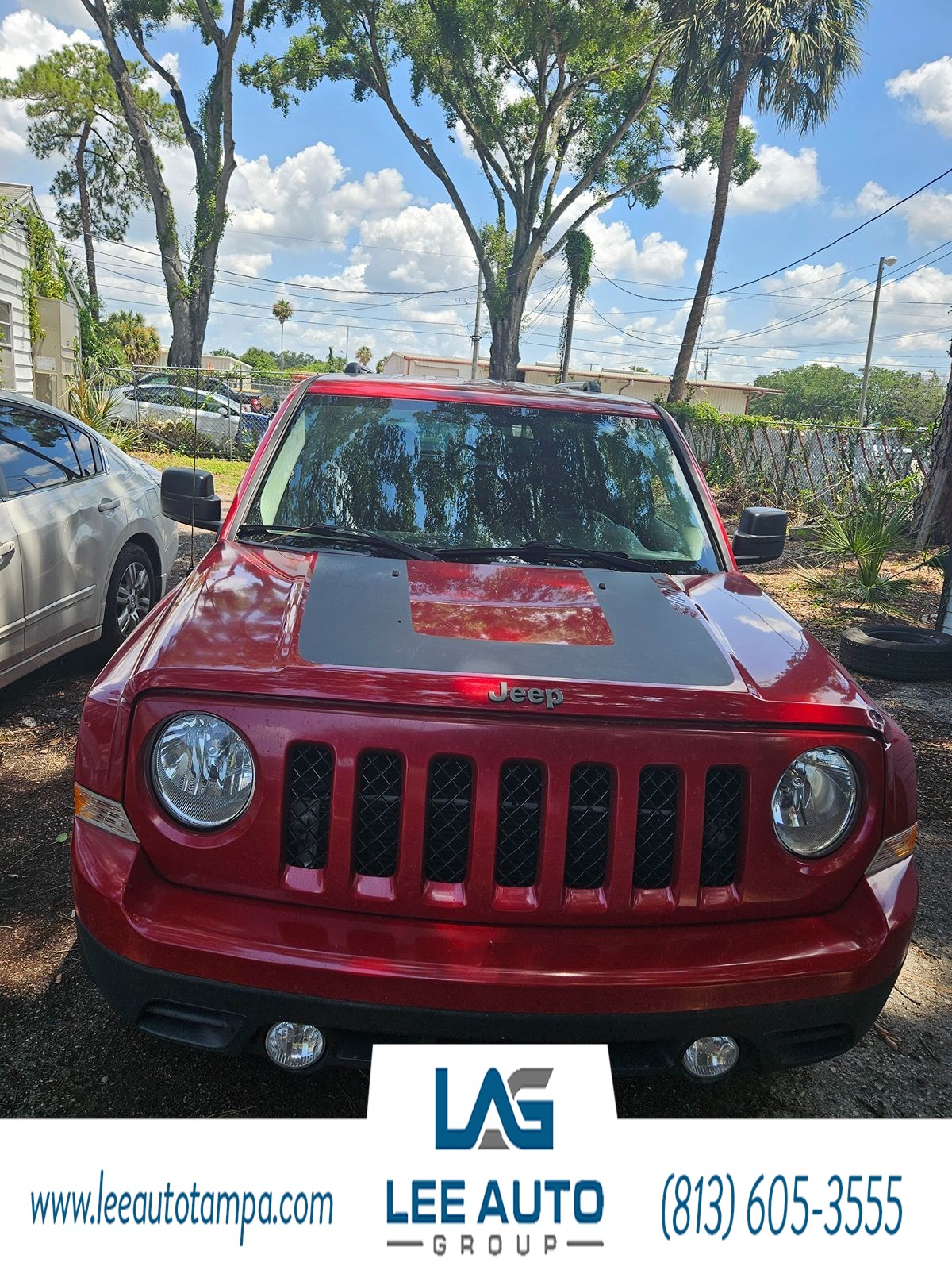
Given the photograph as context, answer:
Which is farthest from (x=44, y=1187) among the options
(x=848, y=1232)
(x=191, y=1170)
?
(x=848, y=1232)

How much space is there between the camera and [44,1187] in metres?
1.61

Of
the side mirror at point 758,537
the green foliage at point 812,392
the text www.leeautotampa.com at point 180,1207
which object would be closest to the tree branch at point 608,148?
the side mirror at point 758,537

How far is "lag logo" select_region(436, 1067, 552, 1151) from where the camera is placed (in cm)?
161

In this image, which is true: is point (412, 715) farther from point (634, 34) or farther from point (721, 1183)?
point (634, 34)

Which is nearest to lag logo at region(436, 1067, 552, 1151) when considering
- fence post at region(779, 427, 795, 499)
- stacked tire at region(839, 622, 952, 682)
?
stacked tire at region(839, 622, 952, 682)

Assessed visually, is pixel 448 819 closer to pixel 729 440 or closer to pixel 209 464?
pixel 729 440

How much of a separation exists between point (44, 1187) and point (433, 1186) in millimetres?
654

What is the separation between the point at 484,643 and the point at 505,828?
0.43 m

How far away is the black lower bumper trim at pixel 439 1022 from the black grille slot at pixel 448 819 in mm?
266

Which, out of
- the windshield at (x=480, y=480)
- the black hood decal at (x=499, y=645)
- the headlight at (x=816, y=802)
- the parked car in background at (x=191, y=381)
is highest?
the parked car in background at (x=191, y=381)

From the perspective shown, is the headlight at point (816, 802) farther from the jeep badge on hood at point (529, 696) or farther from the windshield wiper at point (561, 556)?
the windshield wiper at point (561, 556)

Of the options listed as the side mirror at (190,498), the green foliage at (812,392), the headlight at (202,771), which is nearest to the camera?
the headlight at (202,771)

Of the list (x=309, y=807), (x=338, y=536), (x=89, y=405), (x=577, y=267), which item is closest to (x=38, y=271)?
(x=89, y=405)

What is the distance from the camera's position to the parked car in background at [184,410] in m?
21.8
